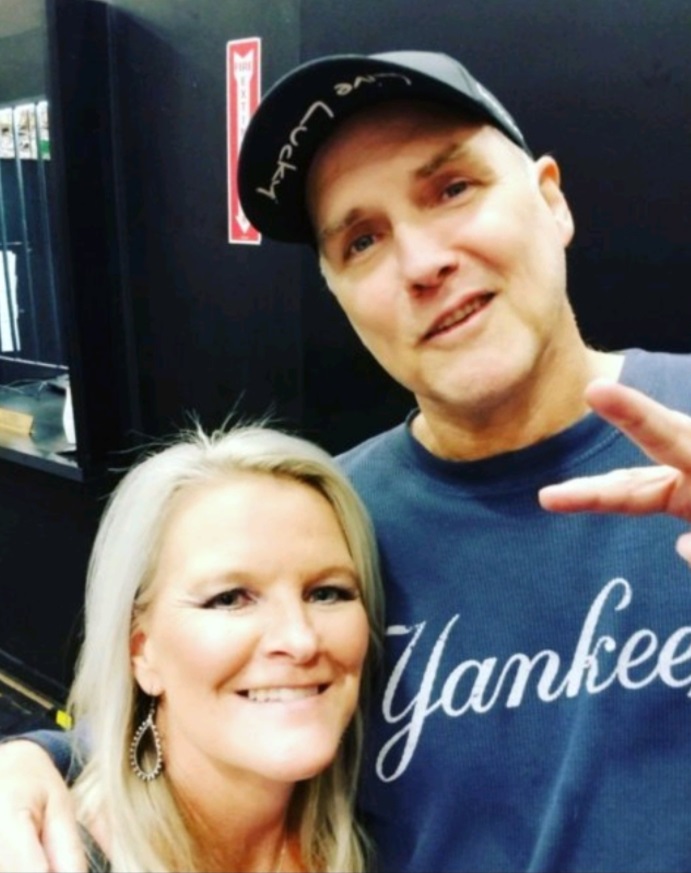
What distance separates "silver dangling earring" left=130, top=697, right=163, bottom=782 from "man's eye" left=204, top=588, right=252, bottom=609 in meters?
0.23

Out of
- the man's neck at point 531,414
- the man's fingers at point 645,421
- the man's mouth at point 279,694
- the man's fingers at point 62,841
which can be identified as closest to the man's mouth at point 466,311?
the man's neck at point 531,414

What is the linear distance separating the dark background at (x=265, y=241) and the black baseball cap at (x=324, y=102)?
1.46ft

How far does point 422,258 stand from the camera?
105cm

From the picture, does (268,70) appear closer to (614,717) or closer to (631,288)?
(631,288)

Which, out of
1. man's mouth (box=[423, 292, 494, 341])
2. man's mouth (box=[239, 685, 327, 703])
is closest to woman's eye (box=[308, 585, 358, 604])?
man's mouth (box=[239, 685, 327, 703])

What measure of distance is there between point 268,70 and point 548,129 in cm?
70

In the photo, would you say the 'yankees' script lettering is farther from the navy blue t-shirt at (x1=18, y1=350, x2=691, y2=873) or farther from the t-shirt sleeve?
the t-shirt sleeve

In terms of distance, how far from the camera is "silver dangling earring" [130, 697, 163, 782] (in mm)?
1234

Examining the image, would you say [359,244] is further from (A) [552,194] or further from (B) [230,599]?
(B) [230,599]

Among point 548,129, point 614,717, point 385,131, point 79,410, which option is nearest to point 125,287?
point 79,410

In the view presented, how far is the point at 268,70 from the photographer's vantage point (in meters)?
1.92

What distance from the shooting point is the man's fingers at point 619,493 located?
0.77 metres

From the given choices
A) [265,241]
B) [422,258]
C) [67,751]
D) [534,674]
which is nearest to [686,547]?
[534,674]

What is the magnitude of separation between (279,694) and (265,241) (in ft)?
4.09
